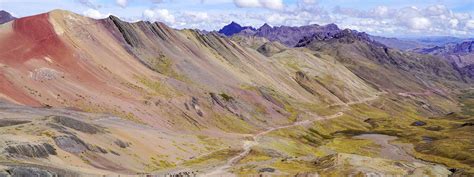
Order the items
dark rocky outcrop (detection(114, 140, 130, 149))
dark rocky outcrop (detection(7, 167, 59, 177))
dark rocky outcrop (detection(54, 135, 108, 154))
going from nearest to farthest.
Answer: dark rocky outcrop (detection(7, 167, 59, 177)) < dark rocky outcrop (detection(54, 135, 108, 154)) < dark rocky outcrop (detection(114, 140, 130, 149))

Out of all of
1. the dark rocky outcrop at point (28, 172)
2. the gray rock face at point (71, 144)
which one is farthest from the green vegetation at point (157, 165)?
the dark rocky outcrop at point (28, 172)

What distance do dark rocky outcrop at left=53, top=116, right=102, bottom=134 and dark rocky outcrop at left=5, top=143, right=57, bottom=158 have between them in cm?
2052

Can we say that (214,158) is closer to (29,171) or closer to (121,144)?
(121,144)

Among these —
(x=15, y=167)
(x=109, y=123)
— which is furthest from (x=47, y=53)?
(x=15, y=167)

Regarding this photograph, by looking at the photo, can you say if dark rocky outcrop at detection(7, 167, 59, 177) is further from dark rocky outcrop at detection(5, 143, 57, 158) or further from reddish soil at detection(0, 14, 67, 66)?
reddish soil at detection(0, 14, 67, 66)

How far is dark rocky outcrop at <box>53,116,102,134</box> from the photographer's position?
115369mm

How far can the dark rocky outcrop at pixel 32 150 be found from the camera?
276 ft

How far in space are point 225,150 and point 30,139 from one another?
230 ft

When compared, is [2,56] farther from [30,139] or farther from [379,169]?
[379,169]

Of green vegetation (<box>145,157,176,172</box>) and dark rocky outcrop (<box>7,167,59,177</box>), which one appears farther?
green vegetation (<box>145,157,176,172</box>)

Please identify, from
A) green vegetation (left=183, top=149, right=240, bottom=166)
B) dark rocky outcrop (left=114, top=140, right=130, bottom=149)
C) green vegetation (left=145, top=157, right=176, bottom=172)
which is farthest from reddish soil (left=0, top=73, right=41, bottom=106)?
green vegetation (left=183, top=149, right=240, bottom=166)

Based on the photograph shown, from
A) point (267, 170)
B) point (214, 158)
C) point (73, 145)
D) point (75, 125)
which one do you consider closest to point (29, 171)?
point (73, 145)

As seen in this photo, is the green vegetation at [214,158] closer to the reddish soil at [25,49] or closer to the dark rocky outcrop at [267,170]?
the dark rocky outcrop at [267,170]

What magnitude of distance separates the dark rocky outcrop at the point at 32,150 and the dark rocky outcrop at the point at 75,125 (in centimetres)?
2052
